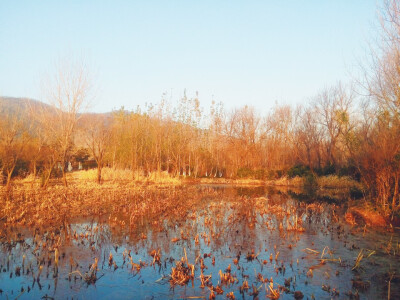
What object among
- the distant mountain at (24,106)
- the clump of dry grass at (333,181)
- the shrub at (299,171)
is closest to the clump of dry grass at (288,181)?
the shrub at (299,171)

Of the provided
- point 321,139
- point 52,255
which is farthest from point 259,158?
point 52,255

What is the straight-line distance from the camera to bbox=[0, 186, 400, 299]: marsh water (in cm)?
529

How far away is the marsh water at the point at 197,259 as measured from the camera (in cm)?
529

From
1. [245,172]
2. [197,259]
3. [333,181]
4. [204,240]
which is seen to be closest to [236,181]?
[245,172]

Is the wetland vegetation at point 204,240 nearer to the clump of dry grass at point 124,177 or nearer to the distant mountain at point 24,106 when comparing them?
the distant mountain at point 24,106

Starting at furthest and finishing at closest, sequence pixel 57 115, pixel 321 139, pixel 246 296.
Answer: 1. pixel 321 139
2. pixel 57 115
3. pixel 246 296

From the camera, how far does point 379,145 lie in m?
11.3

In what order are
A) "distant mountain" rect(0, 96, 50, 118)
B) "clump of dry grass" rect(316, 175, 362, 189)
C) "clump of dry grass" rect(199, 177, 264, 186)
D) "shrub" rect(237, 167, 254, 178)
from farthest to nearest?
"shrub" rect(237, 167, 254, 178) < "clump of dry grass" rect(199, 177, 264, 186) < "clump of dry grass" rect(316, 175, 362, 189) < "distant mountain" rect(0, 96, 50, 118)

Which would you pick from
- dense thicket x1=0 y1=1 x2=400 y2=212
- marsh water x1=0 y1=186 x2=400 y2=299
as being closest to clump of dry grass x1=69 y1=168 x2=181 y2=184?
dense thicket x1=0 y1=1 x2=400 y2=212

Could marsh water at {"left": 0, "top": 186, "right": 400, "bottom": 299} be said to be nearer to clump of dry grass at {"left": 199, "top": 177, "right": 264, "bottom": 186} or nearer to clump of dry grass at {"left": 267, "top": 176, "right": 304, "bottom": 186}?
clump of dry grass at {"left": 267, "top": 176, "right": 304, "bottom": 186}

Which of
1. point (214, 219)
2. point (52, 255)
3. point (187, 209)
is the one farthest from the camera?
point (187, 209)

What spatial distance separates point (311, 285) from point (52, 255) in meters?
5.29

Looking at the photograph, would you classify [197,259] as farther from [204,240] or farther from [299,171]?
[299,171]

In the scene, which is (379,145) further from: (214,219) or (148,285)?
(148,285)
